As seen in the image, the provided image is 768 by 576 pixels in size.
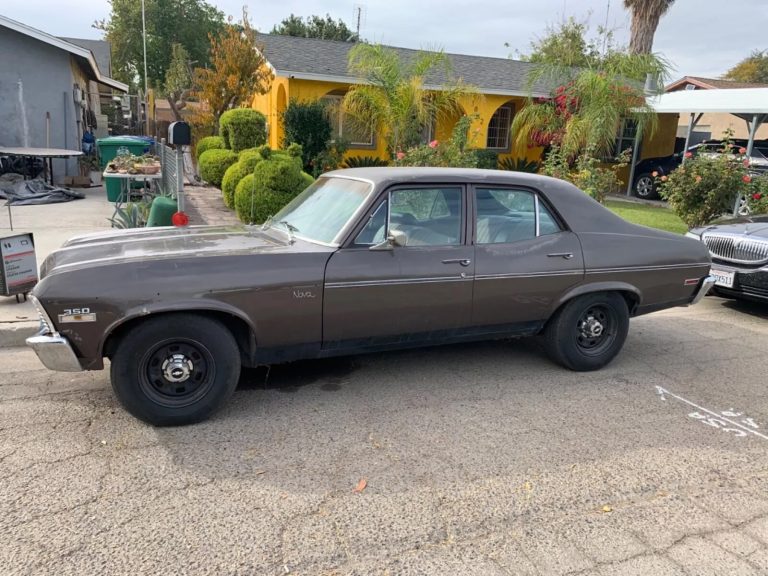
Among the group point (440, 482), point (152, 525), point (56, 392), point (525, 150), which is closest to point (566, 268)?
point (440, 482)

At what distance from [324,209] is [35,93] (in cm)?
1435

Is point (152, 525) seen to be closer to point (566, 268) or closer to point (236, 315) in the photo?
point (236, 315)

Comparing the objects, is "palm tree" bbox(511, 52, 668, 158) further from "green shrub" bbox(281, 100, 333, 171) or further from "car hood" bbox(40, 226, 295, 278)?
"car hood" bbox(40, 226, 295, 278)

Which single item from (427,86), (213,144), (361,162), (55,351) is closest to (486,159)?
(427,86)

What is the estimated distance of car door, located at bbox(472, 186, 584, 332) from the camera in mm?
4426

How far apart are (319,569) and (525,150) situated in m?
19.0

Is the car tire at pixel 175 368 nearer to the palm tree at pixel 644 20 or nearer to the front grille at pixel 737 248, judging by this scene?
the front grille at pixel 737 248

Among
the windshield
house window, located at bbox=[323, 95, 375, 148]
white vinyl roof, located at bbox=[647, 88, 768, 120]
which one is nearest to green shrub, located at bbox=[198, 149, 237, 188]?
house window, located at bbox=[323, 95, 375, 148]

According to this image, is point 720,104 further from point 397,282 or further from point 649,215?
point 397,282

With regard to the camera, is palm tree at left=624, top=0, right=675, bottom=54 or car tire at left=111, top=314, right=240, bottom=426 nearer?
car tire at left=111, top=314, right=240, bottom=426

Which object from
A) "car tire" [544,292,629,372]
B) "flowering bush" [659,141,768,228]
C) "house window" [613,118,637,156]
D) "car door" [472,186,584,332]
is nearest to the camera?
"car door" [472,186,584,332]

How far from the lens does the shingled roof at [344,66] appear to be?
1590 cm

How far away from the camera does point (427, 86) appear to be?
52.3ft

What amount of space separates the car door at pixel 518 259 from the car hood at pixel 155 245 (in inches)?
55.9
